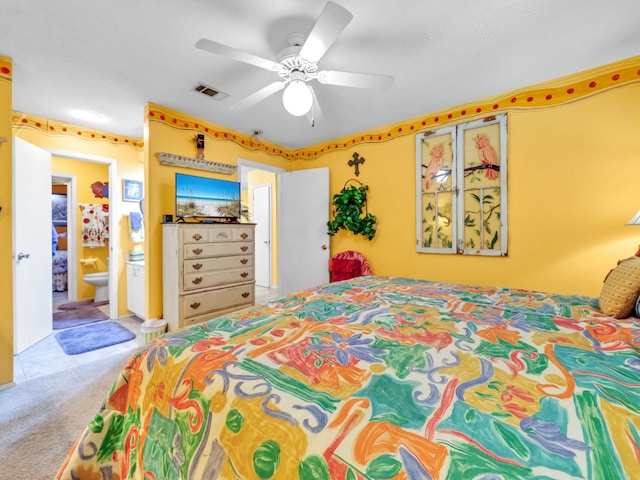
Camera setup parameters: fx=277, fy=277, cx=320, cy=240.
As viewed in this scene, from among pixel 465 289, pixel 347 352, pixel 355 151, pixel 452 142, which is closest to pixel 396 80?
pixel 452 142

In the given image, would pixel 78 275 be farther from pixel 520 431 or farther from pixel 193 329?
pixel 520 431

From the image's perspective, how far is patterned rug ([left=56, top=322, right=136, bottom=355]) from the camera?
280 cm

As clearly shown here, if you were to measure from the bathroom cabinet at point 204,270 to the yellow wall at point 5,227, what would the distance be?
1.08m

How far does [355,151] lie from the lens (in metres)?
3.74

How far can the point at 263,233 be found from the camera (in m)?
5.83

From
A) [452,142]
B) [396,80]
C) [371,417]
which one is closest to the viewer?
[371,417]

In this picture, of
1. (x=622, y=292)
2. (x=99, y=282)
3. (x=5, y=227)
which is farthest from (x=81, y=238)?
(x=622, y=292)

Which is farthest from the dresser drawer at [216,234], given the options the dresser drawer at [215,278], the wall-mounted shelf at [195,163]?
the wall-mounted shelf at [195,163]

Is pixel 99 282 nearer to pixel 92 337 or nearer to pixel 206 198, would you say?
pixel 92 337

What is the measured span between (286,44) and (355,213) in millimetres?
2078

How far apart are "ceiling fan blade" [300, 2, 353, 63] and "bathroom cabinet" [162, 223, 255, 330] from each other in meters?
1.93

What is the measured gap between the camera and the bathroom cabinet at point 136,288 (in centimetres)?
342

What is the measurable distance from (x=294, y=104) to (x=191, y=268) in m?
1.87

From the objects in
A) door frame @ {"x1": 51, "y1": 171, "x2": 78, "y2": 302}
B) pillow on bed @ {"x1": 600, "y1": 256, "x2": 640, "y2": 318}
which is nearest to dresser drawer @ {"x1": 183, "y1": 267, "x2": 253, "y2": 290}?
pillow on bed @ {"x1": 600, "y1": 256, "x2": 640, "y2": 318}
